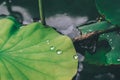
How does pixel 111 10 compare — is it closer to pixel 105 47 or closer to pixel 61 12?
pixel 105 47

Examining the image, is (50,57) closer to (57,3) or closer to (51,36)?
(51,36)

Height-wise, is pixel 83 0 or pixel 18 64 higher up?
pixel 83 0

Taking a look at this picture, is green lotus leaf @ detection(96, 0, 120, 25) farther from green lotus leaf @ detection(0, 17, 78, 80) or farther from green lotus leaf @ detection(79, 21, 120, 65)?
green lotus leaf @ detection(0, 17, 78, 80)

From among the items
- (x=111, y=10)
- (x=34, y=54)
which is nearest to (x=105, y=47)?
(x=111, y=10)

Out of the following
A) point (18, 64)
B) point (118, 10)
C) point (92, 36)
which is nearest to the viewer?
point (18, 64)

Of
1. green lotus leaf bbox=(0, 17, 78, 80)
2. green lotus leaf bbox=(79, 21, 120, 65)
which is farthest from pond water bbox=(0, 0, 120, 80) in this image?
green lotus leaf bbox=(0, 17, 78, 80)

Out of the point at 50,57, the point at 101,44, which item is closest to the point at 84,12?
the point at 101,44

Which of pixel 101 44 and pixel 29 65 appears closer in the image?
pixel 29 65
